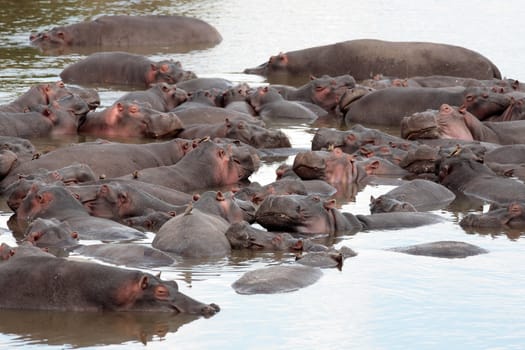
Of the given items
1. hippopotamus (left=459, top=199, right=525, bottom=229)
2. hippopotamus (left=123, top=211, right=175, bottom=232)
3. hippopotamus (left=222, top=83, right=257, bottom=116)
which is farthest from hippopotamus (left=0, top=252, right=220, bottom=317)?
hippopotamus (left=222, top=83, right=257, bottom=116)

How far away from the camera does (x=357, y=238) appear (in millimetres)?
8336

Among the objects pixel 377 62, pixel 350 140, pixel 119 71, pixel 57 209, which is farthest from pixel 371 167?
pixel 377 62

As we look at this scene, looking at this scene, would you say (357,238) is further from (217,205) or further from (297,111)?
(297,111)

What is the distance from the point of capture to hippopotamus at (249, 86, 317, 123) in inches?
551

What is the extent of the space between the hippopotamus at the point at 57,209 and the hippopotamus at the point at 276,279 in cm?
142

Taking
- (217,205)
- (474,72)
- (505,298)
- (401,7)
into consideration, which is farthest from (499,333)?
(401,7)

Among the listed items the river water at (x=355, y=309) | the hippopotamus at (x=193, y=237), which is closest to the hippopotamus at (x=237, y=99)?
the river water at (x=355, y=309)

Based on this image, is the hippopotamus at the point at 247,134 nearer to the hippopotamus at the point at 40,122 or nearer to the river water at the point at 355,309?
the river water at the point at 355,309

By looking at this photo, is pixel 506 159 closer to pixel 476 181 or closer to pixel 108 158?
pixel 476 181

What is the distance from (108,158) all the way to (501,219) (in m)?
3.41

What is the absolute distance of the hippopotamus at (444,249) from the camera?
25.5ft

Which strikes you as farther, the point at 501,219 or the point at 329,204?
the point at 501,219

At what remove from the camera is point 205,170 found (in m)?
10.4

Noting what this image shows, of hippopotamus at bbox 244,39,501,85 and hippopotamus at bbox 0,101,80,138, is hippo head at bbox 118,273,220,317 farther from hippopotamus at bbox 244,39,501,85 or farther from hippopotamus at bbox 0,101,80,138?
hippopotamus at bbox 244,39,501,85
